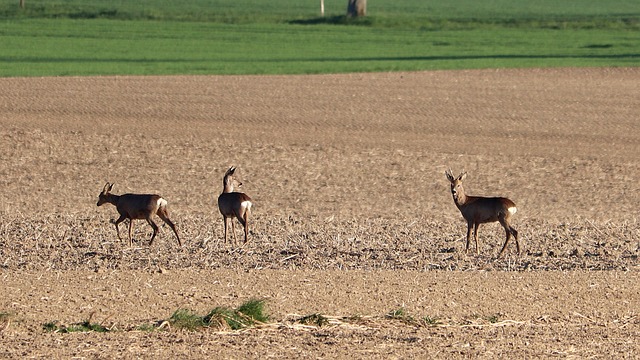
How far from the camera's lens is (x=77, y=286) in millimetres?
12039

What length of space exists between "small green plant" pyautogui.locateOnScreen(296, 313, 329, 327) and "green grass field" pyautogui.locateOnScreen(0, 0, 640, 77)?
2290cm

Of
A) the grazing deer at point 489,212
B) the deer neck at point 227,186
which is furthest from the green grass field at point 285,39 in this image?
the grazing deer at point 489,212

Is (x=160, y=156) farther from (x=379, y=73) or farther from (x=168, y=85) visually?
(x=379, y=73)

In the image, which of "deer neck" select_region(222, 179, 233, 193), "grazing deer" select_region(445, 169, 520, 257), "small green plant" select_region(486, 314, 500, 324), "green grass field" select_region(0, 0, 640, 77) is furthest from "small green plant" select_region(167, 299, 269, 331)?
"green grass field" select_region(0, 0, 640, 77)

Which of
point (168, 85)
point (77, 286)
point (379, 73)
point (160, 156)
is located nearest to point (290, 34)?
point (379, 73)

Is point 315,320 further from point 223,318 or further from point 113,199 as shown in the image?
point 113,199

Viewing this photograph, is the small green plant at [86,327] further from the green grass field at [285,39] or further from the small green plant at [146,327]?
the green grass field at [285,39]

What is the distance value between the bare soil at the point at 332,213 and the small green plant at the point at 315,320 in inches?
4.5

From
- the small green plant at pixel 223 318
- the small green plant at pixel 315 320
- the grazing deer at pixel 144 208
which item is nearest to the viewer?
the small green plant at pixel 223 318

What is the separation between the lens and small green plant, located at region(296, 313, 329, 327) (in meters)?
10.6

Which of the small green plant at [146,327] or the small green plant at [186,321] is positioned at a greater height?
the small green plant at [186,321]

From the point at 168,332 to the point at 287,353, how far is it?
3.88ft

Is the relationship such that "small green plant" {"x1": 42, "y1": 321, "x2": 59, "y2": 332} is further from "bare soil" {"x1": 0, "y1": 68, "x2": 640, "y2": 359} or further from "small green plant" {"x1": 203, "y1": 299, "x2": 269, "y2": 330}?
"small green plant" {"x1": 203, "y1": 299, "x2": 269, "y2": 330}

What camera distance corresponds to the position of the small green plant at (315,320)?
10570 millimetres
